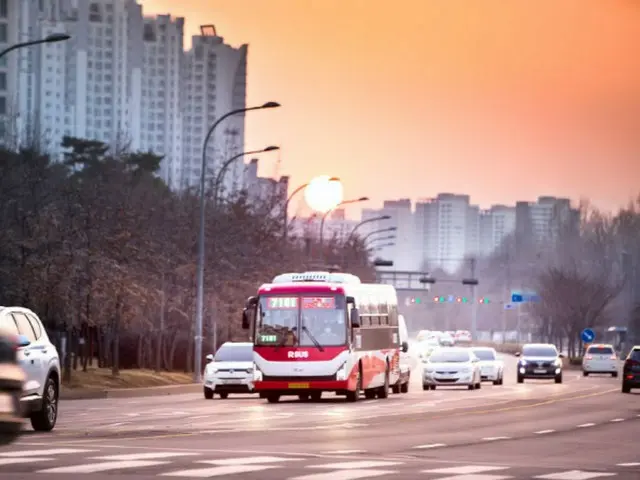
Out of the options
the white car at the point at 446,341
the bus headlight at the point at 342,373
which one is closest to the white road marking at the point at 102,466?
the bus headlight at the point at 342,373

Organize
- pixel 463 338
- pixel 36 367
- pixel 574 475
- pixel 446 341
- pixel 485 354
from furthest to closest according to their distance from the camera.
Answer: pixel 463 338
pixel 446 341
pixel 485 354
pixel 36 367
pixel 574 475

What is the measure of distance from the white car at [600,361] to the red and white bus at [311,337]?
40.5 m

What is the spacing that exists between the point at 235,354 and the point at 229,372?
1.33 m

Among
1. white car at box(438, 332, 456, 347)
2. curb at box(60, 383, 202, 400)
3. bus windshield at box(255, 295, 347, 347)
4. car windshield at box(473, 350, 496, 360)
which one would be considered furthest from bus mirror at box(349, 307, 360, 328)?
white car at box(438, 332, 456, 347)

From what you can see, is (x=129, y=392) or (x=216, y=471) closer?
(x=216, y=471)

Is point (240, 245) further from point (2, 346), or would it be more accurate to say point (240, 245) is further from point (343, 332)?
point (2, 346)

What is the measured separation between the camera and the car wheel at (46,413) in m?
26.9

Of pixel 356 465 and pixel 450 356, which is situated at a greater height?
pixel 450 356

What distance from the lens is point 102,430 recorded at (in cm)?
2789

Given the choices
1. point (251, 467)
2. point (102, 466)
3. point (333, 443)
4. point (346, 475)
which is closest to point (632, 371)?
point (333, 443)

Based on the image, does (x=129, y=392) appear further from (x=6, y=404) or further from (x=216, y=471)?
(x=6, y=404)

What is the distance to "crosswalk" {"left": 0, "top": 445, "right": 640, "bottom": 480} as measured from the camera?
62.0ft

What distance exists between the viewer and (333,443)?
2547cm

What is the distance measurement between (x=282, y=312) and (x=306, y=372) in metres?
2.16
